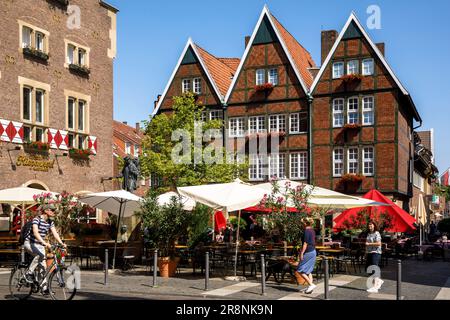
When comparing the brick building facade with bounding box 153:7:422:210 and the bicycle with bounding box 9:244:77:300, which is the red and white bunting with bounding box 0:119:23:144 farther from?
the brick building facade with bounding box 153:7:422:210

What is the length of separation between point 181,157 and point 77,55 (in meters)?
7.83

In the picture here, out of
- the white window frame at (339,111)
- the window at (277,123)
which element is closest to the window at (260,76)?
the window at (277,123)

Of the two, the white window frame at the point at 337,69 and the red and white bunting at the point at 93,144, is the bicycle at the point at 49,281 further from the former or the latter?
the white window frame at the point at 337,69

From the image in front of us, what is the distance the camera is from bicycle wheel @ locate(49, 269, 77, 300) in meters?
11.0

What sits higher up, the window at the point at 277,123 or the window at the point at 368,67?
the window at the point at 368,67

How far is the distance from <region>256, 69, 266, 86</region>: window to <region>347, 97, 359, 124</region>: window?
17.2 ft

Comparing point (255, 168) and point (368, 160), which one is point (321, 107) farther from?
point (255, 168)

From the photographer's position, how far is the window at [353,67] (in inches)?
1352

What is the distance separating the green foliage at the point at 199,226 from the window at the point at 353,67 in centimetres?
1808

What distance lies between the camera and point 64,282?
433 inches

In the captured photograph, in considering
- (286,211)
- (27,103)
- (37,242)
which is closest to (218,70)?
(27,103)

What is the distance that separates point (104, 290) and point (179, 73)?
2693 centimetres

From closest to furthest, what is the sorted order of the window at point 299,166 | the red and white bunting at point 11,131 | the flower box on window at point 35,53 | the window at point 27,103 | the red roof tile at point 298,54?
the red and white bunting at point 11,131
the flower box on window at point 35,53
the window at point 27,103
the window at point 299,166
the red roof tile at point 298,54

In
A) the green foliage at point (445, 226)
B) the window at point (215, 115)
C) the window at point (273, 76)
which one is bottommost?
the green foliage at point (445, 226)
